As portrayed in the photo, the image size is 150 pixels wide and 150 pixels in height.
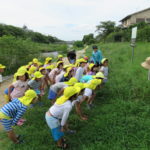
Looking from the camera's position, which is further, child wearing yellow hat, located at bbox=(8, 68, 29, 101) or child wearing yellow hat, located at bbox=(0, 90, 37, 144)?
child wearing yellow hat, located at bbox=(8, 68, 29, 101)

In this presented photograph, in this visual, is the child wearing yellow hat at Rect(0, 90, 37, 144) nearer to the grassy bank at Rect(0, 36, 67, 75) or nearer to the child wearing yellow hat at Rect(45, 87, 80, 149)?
the child wearing yellow hat at Rect(45, 87, 80, 149)

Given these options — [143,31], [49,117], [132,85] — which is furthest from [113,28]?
[49,117]

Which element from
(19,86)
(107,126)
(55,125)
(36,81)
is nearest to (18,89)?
(19,86)

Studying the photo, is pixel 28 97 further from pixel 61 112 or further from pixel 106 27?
pixel 106 27

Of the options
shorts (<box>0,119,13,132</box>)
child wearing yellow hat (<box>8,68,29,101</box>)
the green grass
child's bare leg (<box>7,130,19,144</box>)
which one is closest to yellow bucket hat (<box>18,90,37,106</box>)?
shorts (<box>0,119,13,132</box>)

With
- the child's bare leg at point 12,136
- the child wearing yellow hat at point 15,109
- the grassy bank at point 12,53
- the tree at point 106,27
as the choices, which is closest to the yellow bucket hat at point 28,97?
the child wearing yellow hat at point 15,109

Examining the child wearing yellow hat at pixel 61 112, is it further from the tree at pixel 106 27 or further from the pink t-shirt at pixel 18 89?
the tree at pixel 106 27

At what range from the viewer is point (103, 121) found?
11.4 ft

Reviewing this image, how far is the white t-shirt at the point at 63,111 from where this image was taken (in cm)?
255

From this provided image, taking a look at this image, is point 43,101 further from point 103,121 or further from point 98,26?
point 98,26

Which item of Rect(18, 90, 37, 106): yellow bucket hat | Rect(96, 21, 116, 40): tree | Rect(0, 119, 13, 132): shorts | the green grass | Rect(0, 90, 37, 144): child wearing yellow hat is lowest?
the green grass

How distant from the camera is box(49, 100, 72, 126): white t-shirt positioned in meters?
2.55

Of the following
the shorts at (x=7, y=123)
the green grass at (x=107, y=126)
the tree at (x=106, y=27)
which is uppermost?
the tree at (x=106, y=27)

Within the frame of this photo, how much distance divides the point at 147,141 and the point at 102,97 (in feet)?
6.65
